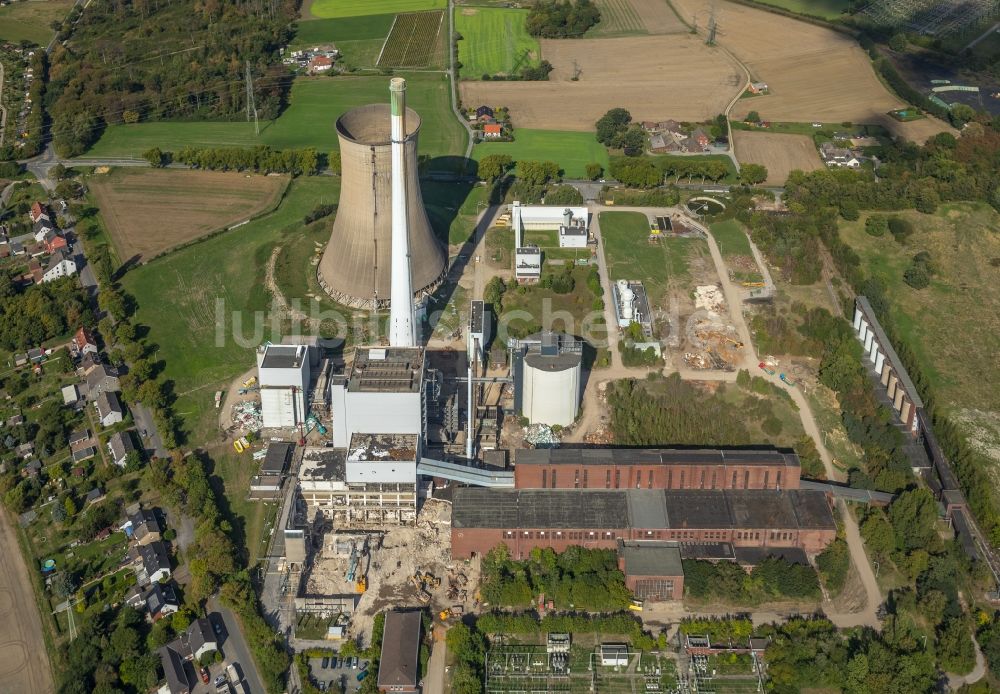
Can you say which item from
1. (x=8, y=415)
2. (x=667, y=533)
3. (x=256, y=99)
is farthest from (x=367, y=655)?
(x=256, y=99)

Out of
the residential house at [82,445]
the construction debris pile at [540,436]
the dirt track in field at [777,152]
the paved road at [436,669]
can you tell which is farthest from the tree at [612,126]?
the paved road at [436,669]

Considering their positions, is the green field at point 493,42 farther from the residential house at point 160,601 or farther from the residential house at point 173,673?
the residential house at point 173,673

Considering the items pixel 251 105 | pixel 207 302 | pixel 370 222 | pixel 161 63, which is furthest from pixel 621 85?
pixel 207 302

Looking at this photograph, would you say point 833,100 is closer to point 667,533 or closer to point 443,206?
point 443,206

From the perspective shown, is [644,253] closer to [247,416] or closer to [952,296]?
[952,296]

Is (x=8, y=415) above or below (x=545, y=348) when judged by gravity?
below

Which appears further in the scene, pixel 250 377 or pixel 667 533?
pixel 250 377

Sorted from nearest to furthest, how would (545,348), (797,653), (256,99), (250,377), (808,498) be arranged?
(797,653)
(808,498)
(545,348)
(250,377)
(256,99)

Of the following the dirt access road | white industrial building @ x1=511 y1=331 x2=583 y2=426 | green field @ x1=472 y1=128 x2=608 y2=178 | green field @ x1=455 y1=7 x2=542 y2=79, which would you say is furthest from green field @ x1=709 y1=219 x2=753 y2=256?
the dirt access road
